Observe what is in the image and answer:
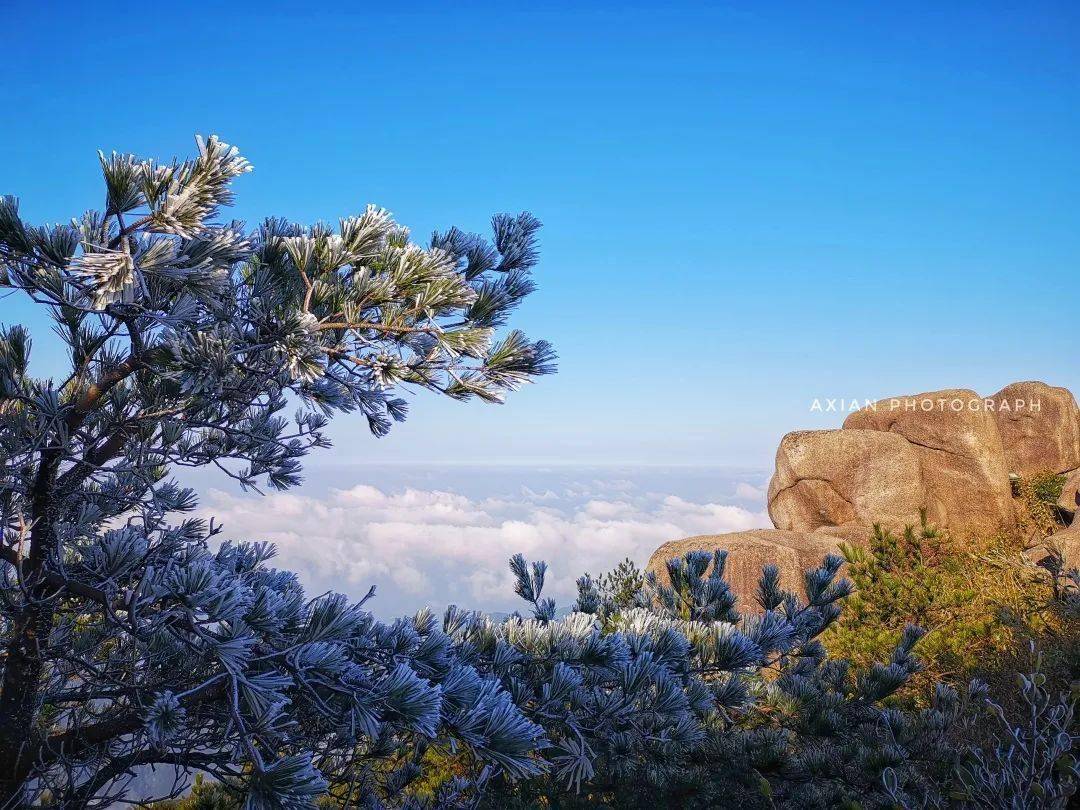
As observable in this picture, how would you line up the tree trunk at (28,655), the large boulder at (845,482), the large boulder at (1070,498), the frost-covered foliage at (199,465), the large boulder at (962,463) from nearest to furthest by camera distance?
the frost-covered foliage at (199,465) < the tree trunk at (28,655) < the large boulder at (845,482) < the large boulder at (962,463) < the large boulder at (1070,498)

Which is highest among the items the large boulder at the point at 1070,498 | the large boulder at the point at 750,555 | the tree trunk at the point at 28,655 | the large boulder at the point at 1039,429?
the large boulder at the point at 1039,429

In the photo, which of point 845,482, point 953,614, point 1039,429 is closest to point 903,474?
point 845,482

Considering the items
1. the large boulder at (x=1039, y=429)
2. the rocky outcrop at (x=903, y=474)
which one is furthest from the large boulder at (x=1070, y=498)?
the large boulder at (x=1039, y=429)

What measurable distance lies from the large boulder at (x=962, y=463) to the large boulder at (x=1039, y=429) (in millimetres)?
2935

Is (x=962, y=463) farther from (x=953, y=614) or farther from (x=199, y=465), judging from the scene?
(x=199, y=465)

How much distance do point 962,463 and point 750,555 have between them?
7894 millimetres

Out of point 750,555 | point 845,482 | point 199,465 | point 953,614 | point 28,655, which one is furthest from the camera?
point 845,482

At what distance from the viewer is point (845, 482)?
59.0ft

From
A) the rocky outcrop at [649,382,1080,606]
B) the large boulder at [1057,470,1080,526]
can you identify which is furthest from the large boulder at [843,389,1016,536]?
the large boulder at [1057,470,1080,526]

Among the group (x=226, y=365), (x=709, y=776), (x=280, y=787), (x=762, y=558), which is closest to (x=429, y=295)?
(x=226, y=365)

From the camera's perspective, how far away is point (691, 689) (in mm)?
3055

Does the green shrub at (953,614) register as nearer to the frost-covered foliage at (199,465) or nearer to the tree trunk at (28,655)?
the frost-covered foliage at (199,465)

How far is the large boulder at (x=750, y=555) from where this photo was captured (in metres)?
13.2

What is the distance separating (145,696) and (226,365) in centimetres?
125
